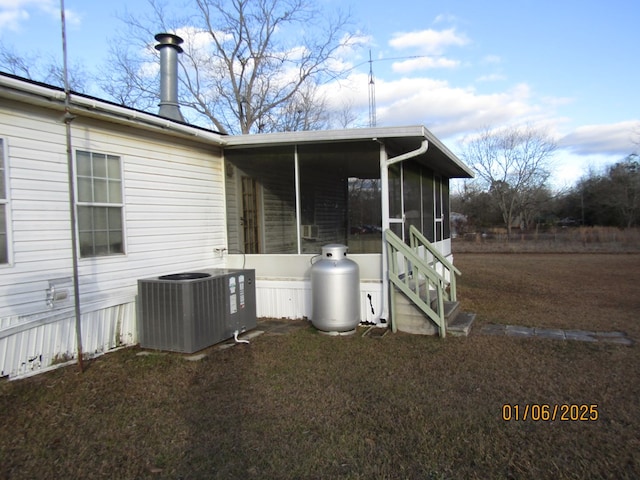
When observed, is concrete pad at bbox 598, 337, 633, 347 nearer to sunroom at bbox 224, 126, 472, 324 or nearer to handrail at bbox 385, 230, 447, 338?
handrail at bbox 385, 230, 447, 338

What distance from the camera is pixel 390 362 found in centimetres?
461

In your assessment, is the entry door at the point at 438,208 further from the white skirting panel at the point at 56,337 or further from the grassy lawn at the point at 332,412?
the white skirting panel at the point at 56,337

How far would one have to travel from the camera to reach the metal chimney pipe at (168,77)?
7422 millimetres


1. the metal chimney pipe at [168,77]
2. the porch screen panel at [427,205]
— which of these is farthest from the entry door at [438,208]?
the metal chimney pipe at [168,77]

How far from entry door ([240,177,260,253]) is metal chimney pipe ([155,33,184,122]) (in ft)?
5.83

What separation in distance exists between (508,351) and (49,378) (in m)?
4.51

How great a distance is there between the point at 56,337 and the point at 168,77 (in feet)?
15.5

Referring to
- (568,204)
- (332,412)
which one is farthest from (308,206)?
(568,204)

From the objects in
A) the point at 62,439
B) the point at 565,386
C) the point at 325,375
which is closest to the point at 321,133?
the point at 325,375

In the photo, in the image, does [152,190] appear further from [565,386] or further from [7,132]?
[565,386]

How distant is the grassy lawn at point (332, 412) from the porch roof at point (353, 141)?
2.47 meters

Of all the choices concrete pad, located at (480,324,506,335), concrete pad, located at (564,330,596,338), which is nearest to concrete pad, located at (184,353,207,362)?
concrete pad, located at (480,324,506,335)
